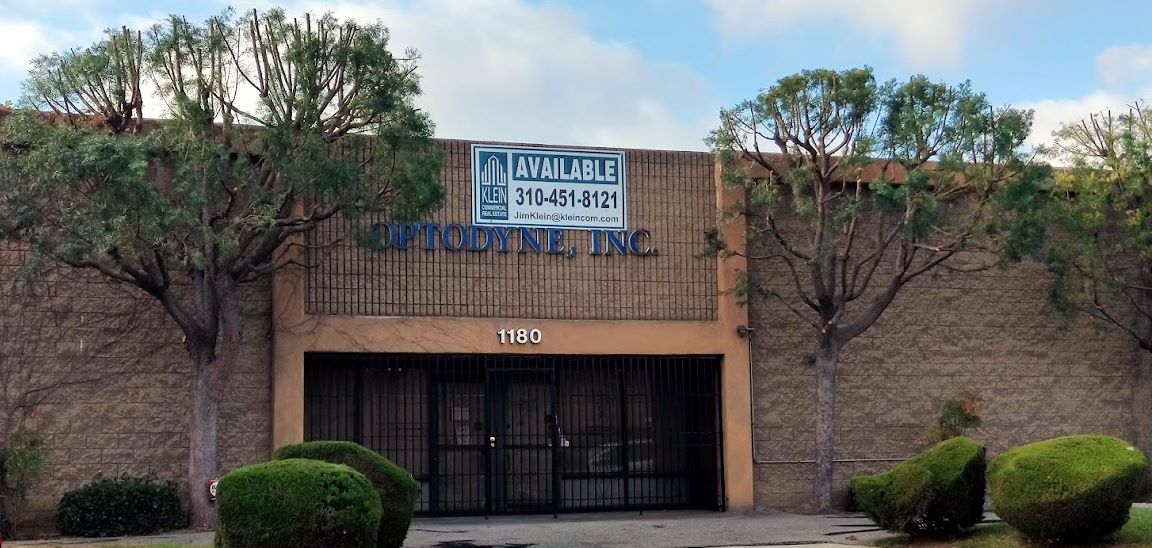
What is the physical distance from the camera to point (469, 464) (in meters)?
20.9

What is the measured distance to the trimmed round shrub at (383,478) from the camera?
13.5 meters

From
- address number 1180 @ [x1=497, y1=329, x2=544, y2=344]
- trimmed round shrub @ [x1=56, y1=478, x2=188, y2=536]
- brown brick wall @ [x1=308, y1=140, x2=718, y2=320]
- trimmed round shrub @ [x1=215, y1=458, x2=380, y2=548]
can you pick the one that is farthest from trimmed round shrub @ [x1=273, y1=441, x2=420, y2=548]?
address number 1180 @ [x1=497, y1=329, x2=544, y2=344]

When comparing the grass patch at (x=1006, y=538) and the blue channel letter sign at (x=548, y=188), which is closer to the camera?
the grass patch at (x=1006, y=538)

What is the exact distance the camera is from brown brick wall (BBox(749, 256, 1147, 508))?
2172 cm

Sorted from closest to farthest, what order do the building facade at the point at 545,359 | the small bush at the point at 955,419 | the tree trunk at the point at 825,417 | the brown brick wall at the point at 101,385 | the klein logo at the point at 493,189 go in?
the brown brick wall at the point at 101,385 < the building facade at the point at 545,359 < the klein logo at the point at 493,189 < the tree trunk at the point at 825,417 < the small bush at the point at 955,419

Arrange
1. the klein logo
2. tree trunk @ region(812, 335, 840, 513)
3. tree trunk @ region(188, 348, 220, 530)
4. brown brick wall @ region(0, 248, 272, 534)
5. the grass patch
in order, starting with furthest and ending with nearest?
tree trunk @ region(812, 335, 840, 513) → the klein logo → brown brick wall @ region(0, 248, 272, 534) → tree trunk @ region(188, 348, 220, 530) → the grass patch

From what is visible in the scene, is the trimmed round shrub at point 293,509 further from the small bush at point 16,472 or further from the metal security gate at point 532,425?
the metal security gate at point 532,425

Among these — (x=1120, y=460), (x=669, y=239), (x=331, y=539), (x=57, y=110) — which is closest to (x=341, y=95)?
(x=57, y=110)

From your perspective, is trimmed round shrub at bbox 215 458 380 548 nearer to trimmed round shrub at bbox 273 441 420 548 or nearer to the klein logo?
trimmed round shrub at bbox 273 441 420 548

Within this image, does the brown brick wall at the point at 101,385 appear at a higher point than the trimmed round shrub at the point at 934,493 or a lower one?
higher

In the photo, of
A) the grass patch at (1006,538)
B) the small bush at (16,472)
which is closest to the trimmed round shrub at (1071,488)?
the grass patch at (1006,538)

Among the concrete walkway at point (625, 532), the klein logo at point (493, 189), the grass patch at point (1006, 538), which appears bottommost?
the concrete walkway at point (625, 532)

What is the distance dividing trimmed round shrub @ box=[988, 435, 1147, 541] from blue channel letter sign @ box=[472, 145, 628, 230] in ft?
29.1

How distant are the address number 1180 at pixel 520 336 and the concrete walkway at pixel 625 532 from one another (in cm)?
278
